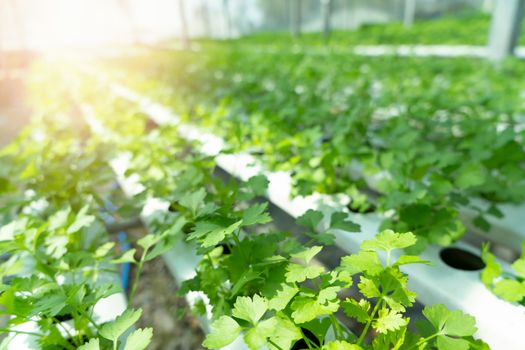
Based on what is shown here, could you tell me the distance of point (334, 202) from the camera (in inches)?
53.3

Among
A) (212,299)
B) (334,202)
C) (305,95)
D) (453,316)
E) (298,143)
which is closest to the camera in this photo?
(453,316)

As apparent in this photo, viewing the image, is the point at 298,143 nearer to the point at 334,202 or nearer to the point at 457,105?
the point at 334,202

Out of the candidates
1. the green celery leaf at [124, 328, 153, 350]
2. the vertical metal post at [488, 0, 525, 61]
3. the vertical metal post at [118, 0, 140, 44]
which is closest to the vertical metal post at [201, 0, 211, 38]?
the vertical metal post at [118, 0, 140, 44]

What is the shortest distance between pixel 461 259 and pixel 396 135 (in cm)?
62

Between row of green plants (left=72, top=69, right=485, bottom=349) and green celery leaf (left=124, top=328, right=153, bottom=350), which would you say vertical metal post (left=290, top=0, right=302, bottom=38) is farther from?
green celery leaf (left=124, top=328, right=153, bottom=350)

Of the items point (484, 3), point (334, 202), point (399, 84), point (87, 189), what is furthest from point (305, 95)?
point (484, 3)

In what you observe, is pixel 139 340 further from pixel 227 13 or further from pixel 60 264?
pixel 227 13

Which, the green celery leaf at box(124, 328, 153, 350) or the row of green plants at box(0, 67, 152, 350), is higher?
the green celery leaf at box(124, 328, 153, 350)

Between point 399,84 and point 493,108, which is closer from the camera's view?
point 493,108

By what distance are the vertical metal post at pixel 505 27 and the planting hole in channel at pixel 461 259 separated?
2.95 m

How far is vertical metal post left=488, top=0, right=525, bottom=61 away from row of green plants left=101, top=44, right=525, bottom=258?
199mm

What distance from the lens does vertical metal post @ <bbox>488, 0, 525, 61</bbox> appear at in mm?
3072

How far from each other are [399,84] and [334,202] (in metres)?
1.55

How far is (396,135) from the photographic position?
5.11ft
